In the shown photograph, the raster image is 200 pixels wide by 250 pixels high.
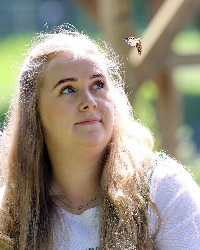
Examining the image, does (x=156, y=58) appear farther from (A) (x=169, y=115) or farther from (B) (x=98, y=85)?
(B) (x=98, y=85)

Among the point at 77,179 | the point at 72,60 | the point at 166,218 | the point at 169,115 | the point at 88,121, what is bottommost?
the point at 166,218

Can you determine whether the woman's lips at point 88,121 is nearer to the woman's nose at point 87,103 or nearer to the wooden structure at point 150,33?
the woman's nose at point 87,103

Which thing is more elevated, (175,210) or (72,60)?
(72,60)

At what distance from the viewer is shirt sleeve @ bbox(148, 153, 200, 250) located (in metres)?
1.61

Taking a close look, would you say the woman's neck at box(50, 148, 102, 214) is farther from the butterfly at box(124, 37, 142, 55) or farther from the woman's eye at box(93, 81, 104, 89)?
the butterfly at box(124, 37, 142, 55)

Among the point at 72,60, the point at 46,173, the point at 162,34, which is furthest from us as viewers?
the point at 162,34

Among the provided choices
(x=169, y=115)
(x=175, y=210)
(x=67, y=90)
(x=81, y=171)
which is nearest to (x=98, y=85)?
(x=67, y=90)

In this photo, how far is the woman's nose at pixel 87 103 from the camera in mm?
1677

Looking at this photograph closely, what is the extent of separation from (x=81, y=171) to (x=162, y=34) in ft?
5.06

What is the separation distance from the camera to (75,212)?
178 centimetres

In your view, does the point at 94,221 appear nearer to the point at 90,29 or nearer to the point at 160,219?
the point at 160,219

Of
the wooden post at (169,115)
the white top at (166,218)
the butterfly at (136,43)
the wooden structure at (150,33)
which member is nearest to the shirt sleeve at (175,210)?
the white top at (166,218)

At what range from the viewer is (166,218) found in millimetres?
1646

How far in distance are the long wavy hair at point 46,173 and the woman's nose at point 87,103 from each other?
206 millimetres
